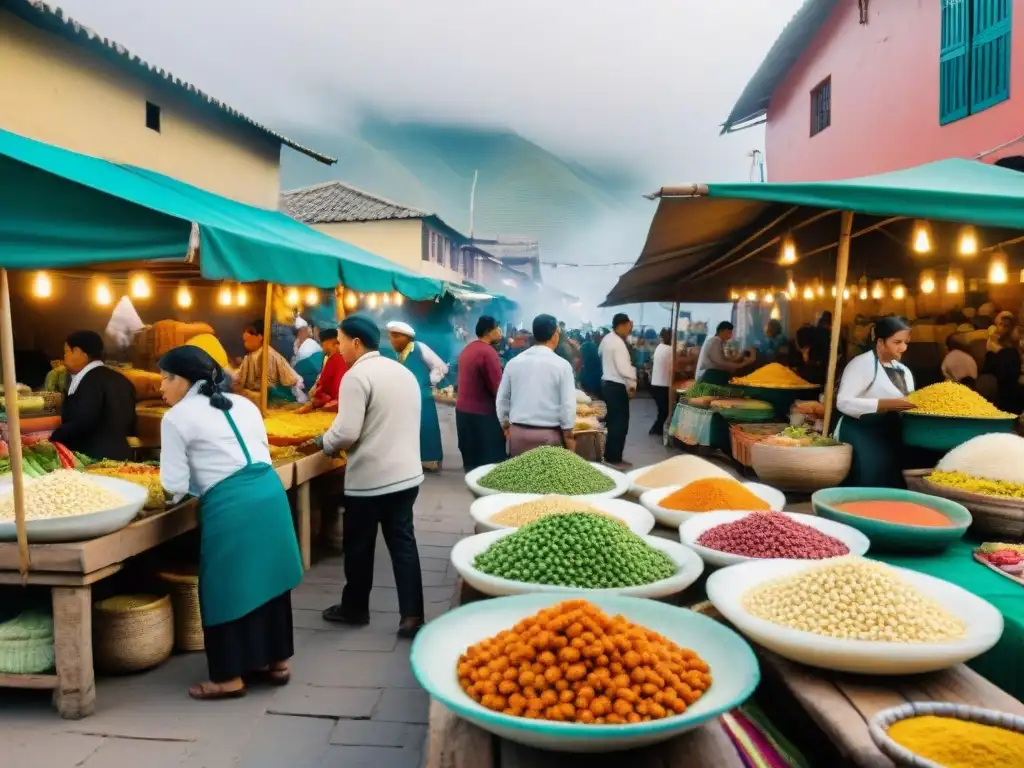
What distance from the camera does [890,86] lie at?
1107cm

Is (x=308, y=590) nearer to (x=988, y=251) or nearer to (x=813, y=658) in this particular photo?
(x=813, y=658)

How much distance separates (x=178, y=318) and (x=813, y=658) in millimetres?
11550

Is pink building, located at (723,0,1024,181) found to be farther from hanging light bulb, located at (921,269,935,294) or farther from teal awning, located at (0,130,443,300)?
teal awning, located at (0,130,443,300)

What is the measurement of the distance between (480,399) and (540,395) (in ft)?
5.89

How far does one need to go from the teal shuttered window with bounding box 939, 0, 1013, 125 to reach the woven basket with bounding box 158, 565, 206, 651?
9392mm

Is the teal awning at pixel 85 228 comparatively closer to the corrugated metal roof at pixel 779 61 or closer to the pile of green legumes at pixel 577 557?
the pile of green legumes at pixel 577 557

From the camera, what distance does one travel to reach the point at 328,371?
282 inches

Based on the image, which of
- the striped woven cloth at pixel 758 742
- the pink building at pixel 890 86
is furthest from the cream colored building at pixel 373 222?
the striped woven cloth at pixel 758 742

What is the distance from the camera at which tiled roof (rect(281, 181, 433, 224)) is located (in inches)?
1088

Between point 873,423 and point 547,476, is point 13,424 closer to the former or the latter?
point 547,476

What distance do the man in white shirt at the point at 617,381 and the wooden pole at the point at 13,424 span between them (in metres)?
6.43

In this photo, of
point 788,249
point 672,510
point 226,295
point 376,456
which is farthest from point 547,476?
point 226,295

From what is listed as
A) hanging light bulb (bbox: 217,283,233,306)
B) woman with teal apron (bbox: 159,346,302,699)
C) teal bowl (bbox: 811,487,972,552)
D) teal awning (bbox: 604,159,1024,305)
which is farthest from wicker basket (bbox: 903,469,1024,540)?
hanging light bulb (bbox: 217,283,233,306)

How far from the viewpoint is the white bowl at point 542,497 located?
10.1 feet
